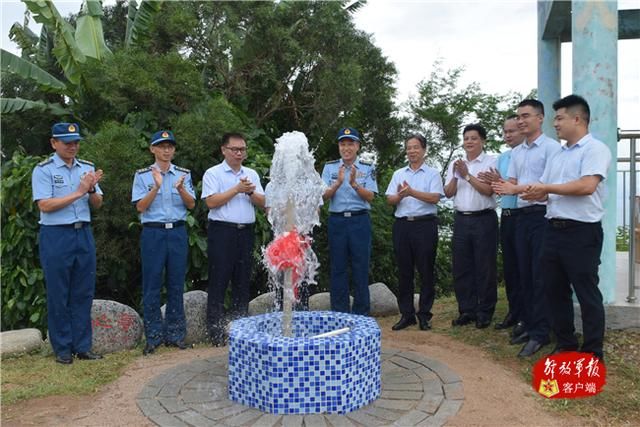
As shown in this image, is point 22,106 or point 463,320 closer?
point 463,320

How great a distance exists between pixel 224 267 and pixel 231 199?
0.67 metres

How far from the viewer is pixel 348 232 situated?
5789 mm

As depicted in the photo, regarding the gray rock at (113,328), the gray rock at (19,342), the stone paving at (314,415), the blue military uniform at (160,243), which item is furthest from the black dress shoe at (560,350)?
the gray rock at (19,342)

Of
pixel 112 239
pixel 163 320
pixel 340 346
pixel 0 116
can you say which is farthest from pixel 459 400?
pixel 0 116

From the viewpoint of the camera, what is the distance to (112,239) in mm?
6789

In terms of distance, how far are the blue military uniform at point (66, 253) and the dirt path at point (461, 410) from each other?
27.9 inches

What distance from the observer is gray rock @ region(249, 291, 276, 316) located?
621cm

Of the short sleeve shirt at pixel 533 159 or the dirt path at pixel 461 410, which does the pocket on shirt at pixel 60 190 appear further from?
the short sleeve shirt at pixel 533 159

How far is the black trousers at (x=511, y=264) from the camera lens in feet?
17.5

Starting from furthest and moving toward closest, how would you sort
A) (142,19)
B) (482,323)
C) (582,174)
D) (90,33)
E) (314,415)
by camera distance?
(142,19)
(90,33)
(482,323)
(582,174)
(314,415)

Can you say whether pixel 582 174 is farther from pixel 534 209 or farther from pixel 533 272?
pixel 533 272

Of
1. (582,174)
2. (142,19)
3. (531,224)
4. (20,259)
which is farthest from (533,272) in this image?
(142,19)

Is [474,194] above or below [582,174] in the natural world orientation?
below

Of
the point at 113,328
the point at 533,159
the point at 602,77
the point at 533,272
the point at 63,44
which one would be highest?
the point at 63,44
